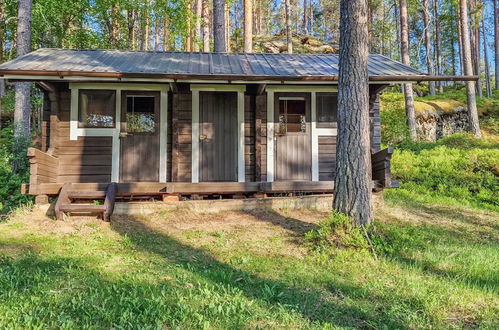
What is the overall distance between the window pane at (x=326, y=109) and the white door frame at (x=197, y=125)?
70.9 inches

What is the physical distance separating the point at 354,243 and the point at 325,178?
144 inches

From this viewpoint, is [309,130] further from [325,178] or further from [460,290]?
[460,290]

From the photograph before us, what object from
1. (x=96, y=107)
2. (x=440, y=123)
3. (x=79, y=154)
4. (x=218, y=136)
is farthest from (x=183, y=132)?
(x=440, y=123)

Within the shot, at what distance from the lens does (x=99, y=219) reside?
6.05 m

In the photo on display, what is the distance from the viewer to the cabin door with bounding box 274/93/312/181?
8.05m

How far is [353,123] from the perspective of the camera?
496 centimetres

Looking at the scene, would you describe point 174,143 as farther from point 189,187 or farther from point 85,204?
point 85,204

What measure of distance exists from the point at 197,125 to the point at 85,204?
2.93 metres

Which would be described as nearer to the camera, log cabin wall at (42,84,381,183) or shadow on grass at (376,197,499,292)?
shadow on grass at (376,197,499,292)

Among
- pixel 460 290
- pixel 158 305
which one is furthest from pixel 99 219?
pixel 460 290

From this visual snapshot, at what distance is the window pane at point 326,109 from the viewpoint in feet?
26.5

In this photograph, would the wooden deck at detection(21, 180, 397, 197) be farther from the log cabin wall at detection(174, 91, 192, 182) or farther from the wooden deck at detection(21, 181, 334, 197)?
the log cabin wall at detection(174, 91, 192, 182)

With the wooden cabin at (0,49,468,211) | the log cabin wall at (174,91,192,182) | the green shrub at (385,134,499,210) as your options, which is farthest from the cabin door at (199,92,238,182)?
the green shrub at (385,134,499,210)

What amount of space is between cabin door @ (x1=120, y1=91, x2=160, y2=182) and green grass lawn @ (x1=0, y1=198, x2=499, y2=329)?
171 centimetres
